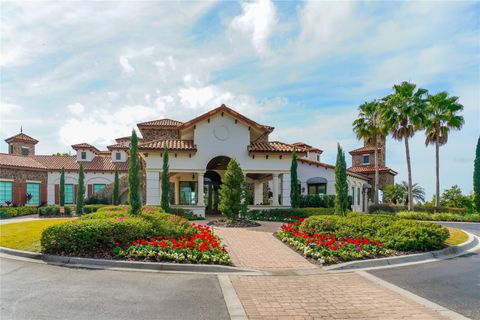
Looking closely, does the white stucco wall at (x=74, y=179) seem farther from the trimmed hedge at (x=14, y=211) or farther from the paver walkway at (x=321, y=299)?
the paver walkway at (x=321, y=299)

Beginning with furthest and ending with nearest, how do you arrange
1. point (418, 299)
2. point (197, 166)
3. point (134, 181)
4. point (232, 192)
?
point (197, 166)
point (232, 192)
point (134, 181)
point (418, 299)

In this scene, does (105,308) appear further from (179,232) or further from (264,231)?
(264,231)

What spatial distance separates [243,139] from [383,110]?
49.5 feet

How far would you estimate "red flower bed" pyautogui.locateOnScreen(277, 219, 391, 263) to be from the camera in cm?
1003

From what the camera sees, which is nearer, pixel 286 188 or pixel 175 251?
pixel 175 251

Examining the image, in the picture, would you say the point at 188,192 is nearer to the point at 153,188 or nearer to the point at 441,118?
the point at 153,188

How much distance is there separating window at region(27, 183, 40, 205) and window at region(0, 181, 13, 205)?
232 centimetres

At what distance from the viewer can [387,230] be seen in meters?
12.0

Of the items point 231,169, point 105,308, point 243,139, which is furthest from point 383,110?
point 105,308

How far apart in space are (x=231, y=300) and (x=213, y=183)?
904 inches

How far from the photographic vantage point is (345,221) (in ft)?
44.2

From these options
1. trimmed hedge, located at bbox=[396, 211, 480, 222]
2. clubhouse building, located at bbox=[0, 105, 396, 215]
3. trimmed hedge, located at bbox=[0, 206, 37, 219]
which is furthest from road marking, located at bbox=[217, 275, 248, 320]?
trimmed hedge, located at bbox=[0, 206, 37, 219]

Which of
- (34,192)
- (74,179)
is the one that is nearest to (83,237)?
(74,179)

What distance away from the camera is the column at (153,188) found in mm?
22562
